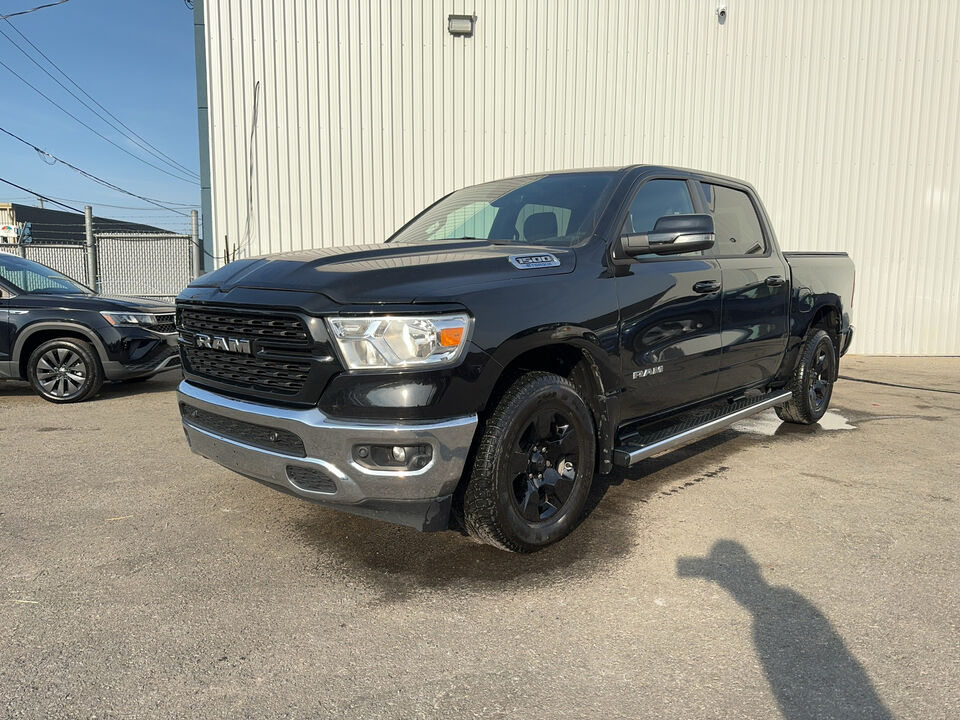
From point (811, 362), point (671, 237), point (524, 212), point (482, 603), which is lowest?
point (482, 603)

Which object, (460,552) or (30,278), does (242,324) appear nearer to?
(460,552)

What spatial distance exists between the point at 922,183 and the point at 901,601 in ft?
36.9

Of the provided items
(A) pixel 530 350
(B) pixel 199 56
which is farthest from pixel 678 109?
(A) pixel 530 350

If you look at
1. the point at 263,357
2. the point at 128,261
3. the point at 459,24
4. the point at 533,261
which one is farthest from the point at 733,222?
the point at 128,261

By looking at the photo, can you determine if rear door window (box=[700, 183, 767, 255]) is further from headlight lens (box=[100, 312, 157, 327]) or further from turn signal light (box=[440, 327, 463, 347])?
headlight lens (box=[100, 312, 157, 327])

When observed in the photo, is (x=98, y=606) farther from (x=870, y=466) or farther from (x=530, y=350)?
(x=870, y=466)

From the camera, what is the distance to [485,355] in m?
2.72

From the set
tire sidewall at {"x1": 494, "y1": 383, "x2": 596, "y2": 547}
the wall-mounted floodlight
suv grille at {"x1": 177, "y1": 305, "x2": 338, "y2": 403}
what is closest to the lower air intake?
suv grille at {"x1": 177, "y1": 305, "x2": 338, "y2": 403}

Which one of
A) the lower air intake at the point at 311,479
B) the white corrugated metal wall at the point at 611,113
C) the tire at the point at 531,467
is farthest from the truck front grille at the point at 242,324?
the white corrugated metal wall at the point at 611,113

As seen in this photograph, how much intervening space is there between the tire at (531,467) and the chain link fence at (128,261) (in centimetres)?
991

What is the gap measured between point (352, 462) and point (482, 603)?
77 centimetres

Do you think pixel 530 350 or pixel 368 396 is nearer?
pixel 368 396

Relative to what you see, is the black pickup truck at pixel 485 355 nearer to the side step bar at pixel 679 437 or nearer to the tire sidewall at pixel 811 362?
the side step bar at pixel 679 437

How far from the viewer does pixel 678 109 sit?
36.8ft
